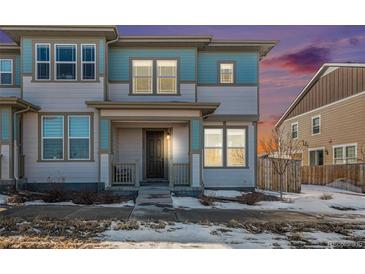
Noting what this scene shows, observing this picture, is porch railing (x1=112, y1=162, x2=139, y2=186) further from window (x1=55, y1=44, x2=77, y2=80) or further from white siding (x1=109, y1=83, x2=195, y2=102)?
window (x1=55, y1=44, x2=77, y2=80)

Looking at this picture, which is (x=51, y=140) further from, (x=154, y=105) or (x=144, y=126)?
(x=154, y=105)

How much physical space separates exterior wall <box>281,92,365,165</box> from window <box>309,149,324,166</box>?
1.31 ft

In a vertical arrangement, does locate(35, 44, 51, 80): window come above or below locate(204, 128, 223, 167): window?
above

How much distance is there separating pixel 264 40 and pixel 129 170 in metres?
8.06

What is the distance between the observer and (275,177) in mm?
15859

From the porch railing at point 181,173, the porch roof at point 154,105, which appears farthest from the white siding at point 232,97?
the porch railing at point 181,173

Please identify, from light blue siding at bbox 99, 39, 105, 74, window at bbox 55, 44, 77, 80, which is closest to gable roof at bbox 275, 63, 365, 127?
light blue siding at bbox 99, 39, 105, 74

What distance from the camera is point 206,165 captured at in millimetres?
14836

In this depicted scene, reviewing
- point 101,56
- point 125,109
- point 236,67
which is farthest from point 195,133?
point 101,56

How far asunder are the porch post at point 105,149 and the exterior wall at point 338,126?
11.5m

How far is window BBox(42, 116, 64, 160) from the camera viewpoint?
13594 mm

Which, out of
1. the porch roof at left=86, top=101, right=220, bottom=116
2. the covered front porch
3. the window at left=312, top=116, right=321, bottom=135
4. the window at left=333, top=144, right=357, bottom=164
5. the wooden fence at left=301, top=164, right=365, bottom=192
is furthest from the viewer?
the window at left=312, top=116, right=321, bottom=135

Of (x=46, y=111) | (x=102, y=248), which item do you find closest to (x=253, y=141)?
(x=46, y=111)

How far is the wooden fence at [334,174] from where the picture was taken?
17.2 metres
